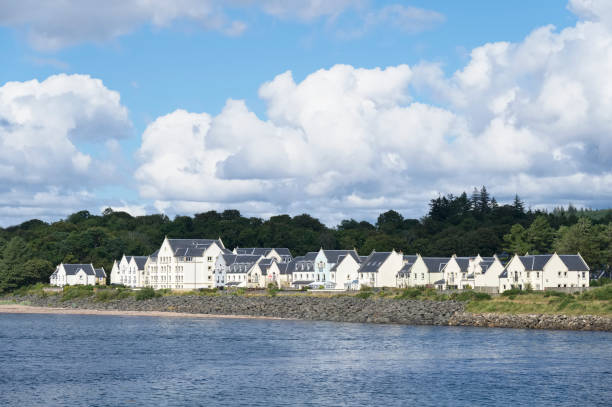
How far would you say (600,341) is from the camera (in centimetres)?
6750

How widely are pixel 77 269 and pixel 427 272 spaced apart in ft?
268

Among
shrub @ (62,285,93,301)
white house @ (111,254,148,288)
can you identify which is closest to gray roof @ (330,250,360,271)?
shrub @ (62,285,93,301)

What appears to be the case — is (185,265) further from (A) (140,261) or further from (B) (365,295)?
(B) (365,295)

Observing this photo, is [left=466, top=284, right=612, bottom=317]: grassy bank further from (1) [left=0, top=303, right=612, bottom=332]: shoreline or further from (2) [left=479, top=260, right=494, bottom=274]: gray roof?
(2) [left=479, top=260, right=494, bottom=274]: gray roof

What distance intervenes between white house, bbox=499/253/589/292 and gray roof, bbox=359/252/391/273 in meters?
26.7

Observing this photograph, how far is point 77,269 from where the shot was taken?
6516 inches

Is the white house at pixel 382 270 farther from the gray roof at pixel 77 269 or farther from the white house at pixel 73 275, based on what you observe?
the gray roof at pixel 77 269

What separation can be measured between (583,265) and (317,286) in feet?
159

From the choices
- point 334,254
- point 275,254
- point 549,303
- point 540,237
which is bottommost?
point 549,303

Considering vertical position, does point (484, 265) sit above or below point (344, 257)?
below

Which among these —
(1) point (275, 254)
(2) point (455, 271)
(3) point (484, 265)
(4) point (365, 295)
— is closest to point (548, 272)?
(3) point (484, 265)

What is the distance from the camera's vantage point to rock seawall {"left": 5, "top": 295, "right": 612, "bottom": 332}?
81.6 m

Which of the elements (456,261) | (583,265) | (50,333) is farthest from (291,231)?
(50,333)

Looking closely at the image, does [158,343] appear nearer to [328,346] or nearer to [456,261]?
[328,346]
